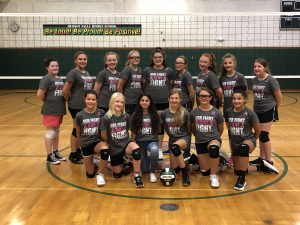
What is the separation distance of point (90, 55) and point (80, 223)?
1070 cm

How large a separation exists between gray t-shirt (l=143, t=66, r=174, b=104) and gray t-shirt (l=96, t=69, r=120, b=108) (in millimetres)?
435

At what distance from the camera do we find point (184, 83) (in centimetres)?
509

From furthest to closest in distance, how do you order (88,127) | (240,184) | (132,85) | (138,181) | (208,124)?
(132,85) → (88,127) → (208,124) → (138,181) → (240,184)

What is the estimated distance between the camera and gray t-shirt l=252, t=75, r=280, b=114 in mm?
4628

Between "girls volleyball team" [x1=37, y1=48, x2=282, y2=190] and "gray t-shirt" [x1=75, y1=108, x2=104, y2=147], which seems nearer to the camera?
"girls volleyball team" [x1=37, y1=48, x2=282, y2=190]

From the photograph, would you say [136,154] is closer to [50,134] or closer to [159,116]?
[159,116]

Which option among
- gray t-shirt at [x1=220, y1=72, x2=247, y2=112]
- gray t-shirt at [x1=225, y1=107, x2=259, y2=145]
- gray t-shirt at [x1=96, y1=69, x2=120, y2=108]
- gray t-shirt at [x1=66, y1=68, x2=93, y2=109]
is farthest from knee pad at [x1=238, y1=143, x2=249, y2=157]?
gray t-shirt at [x1=66, y1=68, x2=93, y2=109]

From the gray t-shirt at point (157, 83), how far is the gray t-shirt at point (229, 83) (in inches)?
30.5

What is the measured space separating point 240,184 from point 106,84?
7.44 feet

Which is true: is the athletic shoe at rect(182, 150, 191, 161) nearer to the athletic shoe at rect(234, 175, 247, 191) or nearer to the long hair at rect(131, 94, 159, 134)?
the long hair at rect(131, 94, 159, 134)

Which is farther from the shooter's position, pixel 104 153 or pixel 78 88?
pixel 78 88

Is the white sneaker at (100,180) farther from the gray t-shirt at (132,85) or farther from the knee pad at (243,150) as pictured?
the knee pad at (243,150)

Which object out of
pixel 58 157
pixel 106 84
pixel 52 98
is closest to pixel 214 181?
pixel 106 84

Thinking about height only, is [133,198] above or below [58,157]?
below
